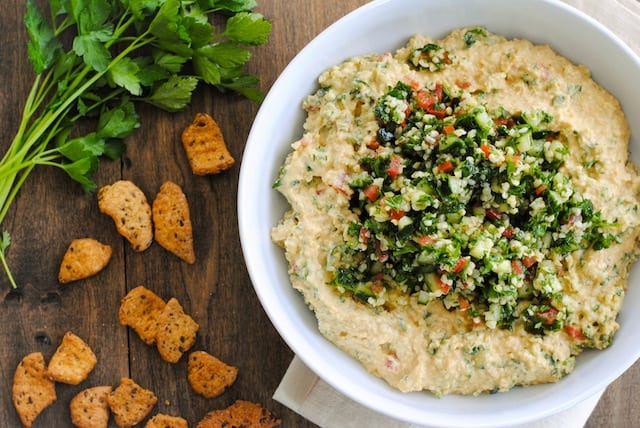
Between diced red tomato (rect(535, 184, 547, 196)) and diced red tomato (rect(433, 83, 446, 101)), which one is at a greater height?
diced red tomato (rect(433, 83, 446, 101))

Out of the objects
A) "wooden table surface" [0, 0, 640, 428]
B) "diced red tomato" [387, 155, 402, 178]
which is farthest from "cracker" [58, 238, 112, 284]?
"diced red tomato" [387, 155, 402, 178]

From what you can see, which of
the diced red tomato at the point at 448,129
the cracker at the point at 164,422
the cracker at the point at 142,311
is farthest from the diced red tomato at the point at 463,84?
the cracker at the point at 164,422

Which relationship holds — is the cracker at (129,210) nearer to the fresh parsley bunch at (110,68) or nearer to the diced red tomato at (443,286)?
the fresh parsley bunch at (110,68)

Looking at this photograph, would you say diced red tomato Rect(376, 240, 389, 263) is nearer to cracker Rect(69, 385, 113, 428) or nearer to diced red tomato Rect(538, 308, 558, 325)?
diced red tomato Rect(538, 308, 558, 325)

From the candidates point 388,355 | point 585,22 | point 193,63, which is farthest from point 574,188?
point 193,63

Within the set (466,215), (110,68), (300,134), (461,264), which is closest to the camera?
(461,264)

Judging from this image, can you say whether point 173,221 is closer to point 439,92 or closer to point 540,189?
point 439,92

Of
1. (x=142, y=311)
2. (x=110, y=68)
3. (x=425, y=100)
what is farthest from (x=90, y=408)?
(x=425, y=100)
